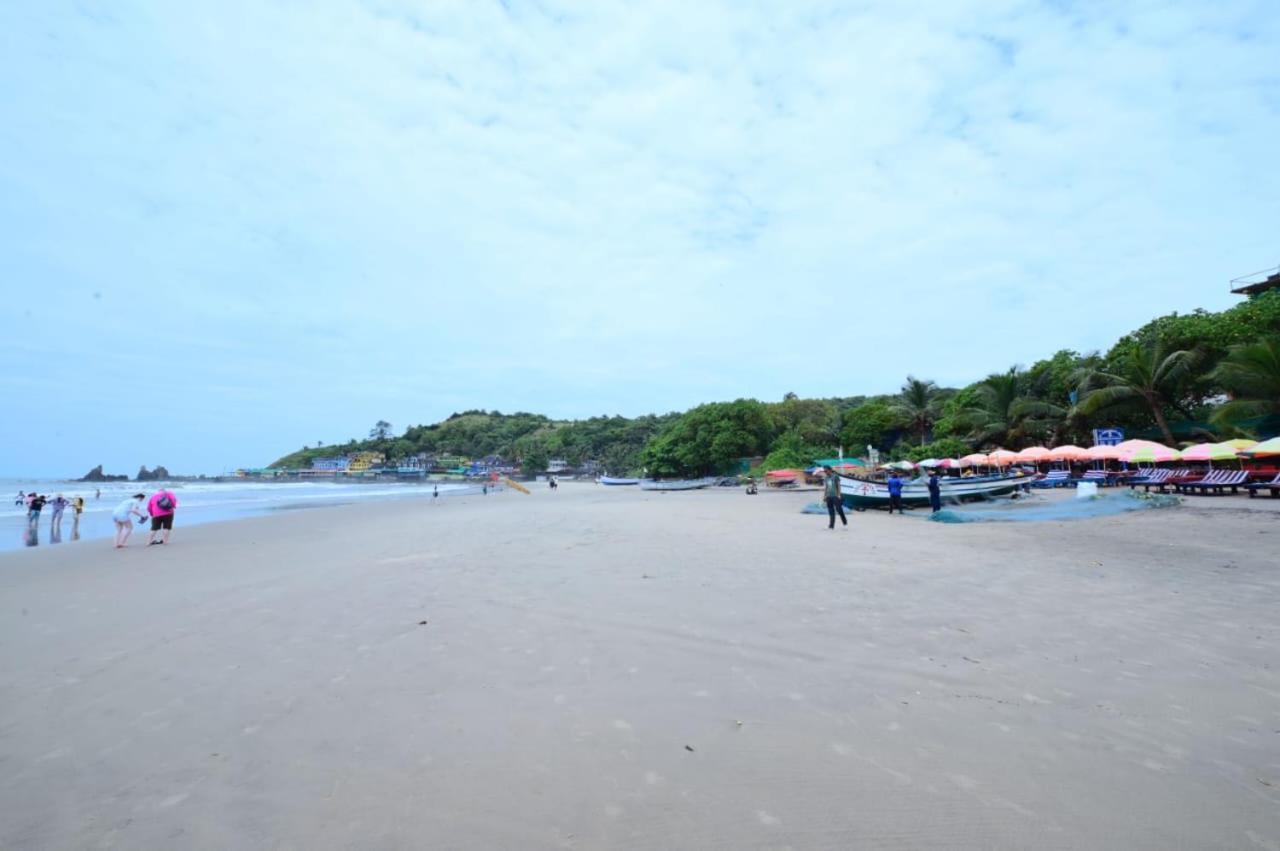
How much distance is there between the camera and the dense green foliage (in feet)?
83.1

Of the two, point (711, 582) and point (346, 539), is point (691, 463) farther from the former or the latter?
point (711, 582)

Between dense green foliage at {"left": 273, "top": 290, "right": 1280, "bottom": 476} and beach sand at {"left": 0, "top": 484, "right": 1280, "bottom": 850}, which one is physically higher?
dense green foliage at {"left": 273, "top": 290, "right": 1280, "bottom": 476}

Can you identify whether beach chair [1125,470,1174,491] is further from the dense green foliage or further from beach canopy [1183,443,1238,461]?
the dense green foliage

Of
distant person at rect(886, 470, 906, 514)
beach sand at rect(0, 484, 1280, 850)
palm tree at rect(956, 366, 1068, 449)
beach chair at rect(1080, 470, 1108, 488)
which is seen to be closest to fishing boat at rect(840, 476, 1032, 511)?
distant person at rect(886, 470, 906, 514)

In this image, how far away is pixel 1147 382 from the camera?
30.0 m

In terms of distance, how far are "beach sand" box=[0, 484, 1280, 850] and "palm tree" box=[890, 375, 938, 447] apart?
130 feet

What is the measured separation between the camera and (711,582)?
308 inches

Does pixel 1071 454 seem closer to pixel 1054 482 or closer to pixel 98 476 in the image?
pixel 1054 482

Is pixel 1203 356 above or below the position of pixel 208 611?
above

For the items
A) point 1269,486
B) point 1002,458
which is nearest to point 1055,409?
point 1002,458

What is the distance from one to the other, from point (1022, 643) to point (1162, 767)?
213 centimetres

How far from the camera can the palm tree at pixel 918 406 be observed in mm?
45438

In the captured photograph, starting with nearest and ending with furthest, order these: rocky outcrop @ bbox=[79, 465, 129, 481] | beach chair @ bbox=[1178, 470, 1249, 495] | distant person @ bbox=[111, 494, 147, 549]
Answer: distant person @ bbox=[111, 494, 147, 549]
beach chair @ bbox=[1178, 470, 1249, 495]
rocky outcrop @ bbox=[79, 465, 129, 481]

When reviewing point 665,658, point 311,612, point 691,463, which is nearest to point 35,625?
point 311,612
